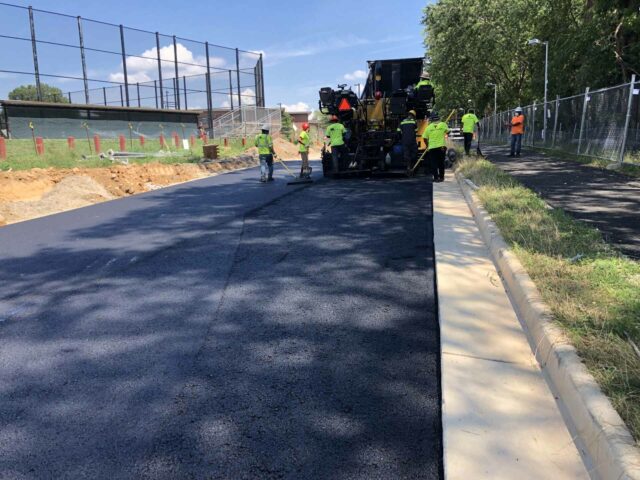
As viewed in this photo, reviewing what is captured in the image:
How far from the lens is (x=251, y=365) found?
352cm

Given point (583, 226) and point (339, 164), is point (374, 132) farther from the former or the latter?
point (583, 226)

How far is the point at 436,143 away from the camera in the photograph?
11.9 meters

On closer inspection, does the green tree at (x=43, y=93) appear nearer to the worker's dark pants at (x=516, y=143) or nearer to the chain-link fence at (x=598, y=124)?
the worker's dark pants at (x=516, y=143)

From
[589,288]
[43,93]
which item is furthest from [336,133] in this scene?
[43,93]

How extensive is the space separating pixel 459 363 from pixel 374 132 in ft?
36.9

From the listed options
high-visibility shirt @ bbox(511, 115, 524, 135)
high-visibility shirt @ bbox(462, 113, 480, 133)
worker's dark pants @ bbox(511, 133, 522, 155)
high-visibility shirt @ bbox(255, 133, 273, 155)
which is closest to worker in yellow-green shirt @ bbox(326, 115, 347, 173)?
high-visibility shirt @ bbox(255, 133, 273, 155)

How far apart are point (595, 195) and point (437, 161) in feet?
13.9

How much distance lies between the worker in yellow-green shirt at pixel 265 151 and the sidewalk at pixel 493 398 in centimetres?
1048

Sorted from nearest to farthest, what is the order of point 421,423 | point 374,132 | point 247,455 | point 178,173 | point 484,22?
point 247,455
point 421,423
point 374,132
point 178,173
point 484,22

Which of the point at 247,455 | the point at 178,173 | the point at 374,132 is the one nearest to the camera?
the point at 247,455

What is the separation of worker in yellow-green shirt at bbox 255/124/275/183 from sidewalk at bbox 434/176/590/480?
413 inches

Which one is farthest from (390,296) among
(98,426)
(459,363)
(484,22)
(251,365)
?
(484,22)

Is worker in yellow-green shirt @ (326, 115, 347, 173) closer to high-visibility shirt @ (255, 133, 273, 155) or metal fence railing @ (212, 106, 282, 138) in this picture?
high-visibility shirt @ (255, 133, 273, 155)

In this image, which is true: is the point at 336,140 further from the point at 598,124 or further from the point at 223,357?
the point at 223,357
